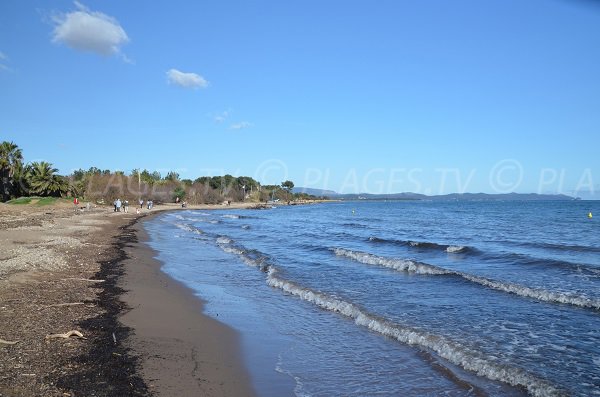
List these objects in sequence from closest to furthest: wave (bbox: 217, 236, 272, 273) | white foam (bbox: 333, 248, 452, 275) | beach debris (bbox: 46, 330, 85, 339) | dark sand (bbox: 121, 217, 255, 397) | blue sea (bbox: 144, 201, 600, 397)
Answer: dark sand (bbox: 121, 217, 255, 397) < blue sea (bbox: 144, 201, 600, 397) < beach debris (bbox: 46, 330, 85, 339) < white foam (bbox: 333, 248, 452, 275) < wave (bbox: 217, 236, 272, 273)

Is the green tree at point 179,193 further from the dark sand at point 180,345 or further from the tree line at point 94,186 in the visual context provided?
the dark sand at point 180,345

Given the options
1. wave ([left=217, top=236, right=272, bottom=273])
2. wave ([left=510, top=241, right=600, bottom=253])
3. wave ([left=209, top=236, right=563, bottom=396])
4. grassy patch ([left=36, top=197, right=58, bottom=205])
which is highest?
wave ([left=510, top=241, right=600, bottom=253])

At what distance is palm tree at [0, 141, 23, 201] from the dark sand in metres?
49.2

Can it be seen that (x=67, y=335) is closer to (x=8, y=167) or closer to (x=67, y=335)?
(x=67, y=335)

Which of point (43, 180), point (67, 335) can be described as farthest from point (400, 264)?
point (43, 180)

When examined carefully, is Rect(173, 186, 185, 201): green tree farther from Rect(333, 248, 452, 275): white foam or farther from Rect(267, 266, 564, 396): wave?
Rect(267, 266, 564, 396): wave

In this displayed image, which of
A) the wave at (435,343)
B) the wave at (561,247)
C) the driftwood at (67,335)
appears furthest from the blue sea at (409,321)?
the wave at (561,247)

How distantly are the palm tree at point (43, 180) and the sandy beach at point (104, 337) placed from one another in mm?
48823

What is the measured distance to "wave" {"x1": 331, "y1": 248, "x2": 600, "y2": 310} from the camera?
11523 mm

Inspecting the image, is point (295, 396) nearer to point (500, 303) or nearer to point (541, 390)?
point (541, 390)

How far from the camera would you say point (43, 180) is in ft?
184

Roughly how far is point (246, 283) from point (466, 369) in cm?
873

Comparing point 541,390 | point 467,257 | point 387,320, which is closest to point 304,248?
point 467,257

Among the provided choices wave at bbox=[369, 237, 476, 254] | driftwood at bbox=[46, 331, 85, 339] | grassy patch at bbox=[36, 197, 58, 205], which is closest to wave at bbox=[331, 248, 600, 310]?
wave at bbox=[369, 237, 476, 254]
